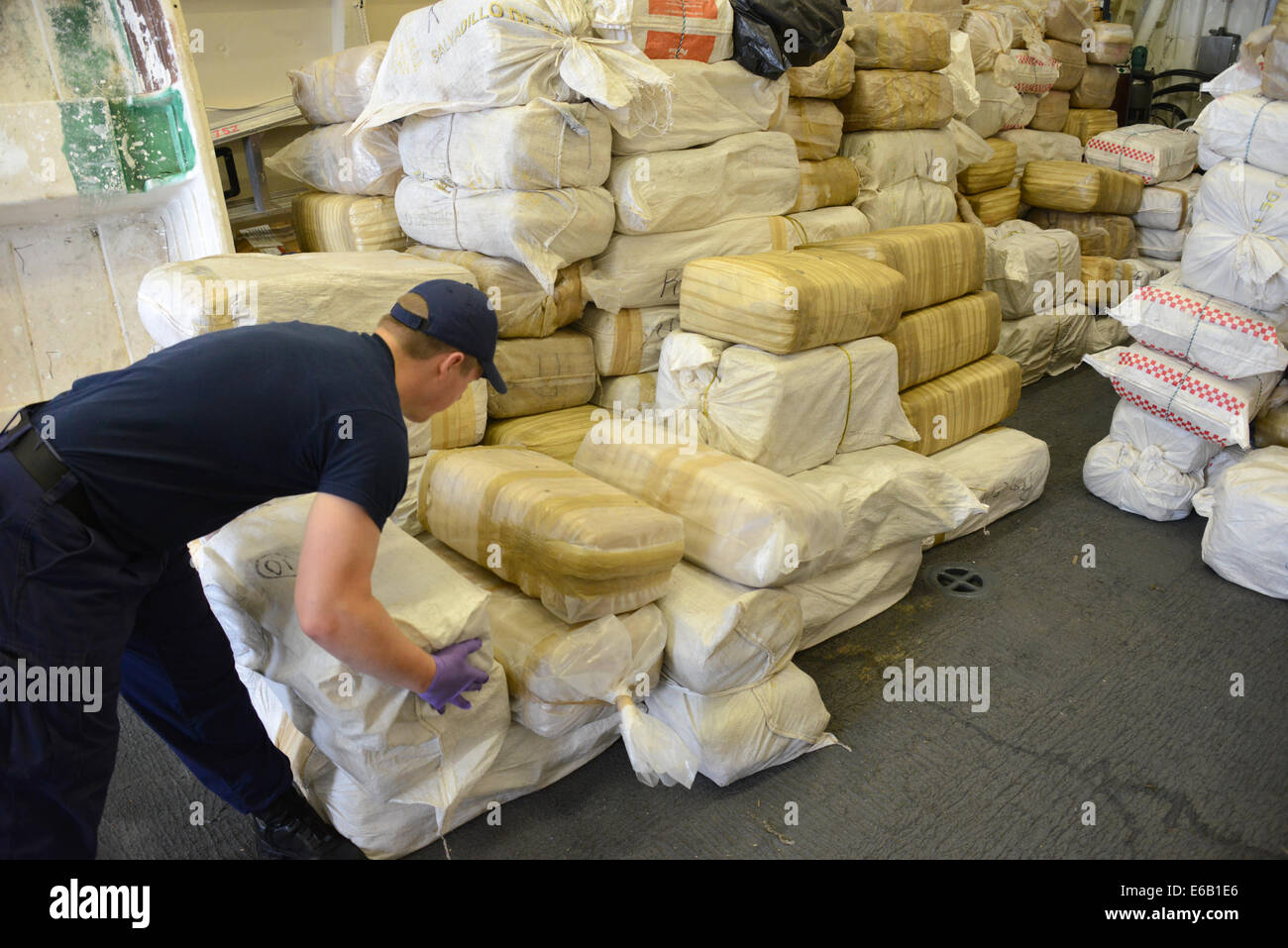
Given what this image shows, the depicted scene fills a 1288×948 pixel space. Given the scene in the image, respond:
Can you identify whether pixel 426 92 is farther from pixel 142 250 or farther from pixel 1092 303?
pixel 1092 303

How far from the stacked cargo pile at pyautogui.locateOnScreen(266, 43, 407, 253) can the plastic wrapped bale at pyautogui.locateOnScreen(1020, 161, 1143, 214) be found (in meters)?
3.50

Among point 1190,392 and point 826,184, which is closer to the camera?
point 1190,392

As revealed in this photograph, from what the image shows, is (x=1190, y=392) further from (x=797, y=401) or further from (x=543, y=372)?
(x=543, y=372)

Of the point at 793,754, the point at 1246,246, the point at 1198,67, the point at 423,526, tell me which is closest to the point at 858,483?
the point at 793,754

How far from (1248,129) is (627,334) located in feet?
7.26

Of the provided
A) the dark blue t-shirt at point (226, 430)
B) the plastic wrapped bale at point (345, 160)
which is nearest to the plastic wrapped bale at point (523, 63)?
the plastic wrapped bale at point (345, 160)

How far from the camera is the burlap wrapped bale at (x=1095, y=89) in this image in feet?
18.0

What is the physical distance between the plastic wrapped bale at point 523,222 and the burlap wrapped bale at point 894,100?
1.42 metres

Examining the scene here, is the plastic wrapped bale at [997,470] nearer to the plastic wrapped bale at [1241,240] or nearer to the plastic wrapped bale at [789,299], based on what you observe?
the plastic wrapped bale at [789,299]

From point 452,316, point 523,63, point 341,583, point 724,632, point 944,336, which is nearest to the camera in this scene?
point 341,583

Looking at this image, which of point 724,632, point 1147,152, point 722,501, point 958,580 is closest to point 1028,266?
point 1147,152

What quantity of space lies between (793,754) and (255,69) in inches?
124

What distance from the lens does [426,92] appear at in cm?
267

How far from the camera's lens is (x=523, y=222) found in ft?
8.28
